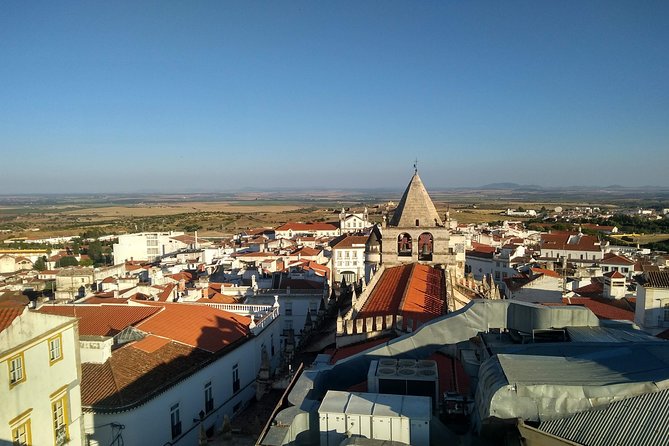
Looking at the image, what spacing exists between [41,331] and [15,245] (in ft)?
369

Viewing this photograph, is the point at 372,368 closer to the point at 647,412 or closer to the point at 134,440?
the point at 647,412

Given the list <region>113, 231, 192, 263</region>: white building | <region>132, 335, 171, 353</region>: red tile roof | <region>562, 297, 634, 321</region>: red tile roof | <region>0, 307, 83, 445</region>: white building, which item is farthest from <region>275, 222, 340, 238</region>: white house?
<region>0, 307, 83, 445</region>: white building

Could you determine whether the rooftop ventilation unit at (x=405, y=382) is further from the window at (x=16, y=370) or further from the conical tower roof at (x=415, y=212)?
the conical tower roof at (x=415, y=212)

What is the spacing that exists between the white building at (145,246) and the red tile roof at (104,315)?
63.1 metres

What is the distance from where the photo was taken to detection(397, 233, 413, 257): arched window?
108ft

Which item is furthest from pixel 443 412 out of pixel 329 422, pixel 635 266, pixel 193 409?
pixel 635 266

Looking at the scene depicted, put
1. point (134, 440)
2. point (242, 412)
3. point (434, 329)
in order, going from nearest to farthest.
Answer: point (434, 329) → point (134, 440) → point (242, 412)

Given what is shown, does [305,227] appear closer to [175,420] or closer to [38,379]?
[175,420]

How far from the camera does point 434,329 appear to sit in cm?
1196

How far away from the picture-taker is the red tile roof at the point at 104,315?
76.9 feet

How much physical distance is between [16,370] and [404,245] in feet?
78.6

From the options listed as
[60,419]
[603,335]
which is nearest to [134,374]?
[60,419]

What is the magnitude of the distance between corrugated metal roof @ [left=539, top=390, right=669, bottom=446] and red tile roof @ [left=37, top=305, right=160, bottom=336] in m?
19.7

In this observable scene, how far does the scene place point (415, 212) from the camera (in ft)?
107
